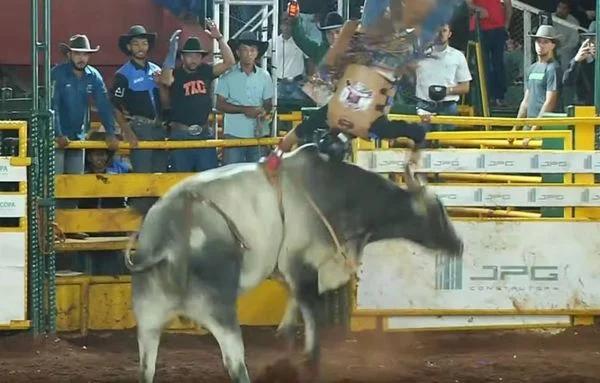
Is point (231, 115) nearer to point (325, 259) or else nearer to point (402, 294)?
point (402, 294)

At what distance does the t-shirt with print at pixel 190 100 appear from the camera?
11.3m

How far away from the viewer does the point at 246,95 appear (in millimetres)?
11641

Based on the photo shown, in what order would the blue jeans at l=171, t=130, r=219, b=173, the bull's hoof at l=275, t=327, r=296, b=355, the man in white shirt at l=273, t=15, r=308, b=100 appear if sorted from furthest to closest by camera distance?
1. the man in white shirt at l=273, t=15, r=308, b=100
2. the blue jeans at l=171, t=130, r=219, b=173
3. the bull's hoof at l=275, t=327, r=296, b=355

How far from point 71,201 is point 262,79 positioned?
210 centimetres

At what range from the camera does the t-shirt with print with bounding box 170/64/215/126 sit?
11.3 metres

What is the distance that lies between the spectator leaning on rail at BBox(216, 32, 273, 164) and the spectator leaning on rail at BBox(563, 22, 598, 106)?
3.02 m

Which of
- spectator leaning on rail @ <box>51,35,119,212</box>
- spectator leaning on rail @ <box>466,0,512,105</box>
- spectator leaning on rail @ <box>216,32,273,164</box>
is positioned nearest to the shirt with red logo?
spectator leaning on rail @ <box>466,0,512,105</box>

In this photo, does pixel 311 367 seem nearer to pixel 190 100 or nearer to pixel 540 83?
pixel 190 100

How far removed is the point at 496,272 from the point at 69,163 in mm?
3433

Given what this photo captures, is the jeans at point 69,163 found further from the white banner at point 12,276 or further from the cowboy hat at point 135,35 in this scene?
the cowboy hat at point 135,35

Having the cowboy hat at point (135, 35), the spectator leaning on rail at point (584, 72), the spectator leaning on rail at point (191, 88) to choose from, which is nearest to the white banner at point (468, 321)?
the spectator leaning on rail at point (191, 88)

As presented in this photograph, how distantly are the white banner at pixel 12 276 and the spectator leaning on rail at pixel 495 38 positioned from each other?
20.4 feet

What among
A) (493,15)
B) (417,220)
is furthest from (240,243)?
(493,15)

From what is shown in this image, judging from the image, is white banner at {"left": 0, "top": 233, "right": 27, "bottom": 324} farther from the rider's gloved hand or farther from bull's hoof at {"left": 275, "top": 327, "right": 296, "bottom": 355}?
the rider's gloved hand
